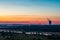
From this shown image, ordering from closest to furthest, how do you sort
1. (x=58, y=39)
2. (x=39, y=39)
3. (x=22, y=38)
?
(x=22, y=38) → (x=39, y=39) → (x=58, y=39)

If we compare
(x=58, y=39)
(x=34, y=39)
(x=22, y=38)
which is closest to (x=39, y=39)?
(x=34, y=39)

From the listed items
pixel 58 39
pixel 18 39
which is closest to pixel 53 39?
pixel 58 39

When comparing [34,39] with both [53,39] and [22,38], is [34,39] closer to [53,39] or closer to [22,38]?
[22,38]

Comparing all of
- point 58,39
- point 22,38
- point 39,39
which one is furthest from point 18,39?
point 58,39

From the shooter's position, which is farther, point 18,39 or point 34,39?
point 34,39

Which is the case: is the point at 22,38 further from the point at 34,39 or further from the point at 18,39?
the point at 34,39

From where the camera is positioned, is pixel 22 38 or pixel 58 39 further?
pixel 58 39

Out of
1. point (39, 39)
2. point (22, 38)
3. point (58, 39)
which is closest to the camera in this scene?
point (22, 38)
